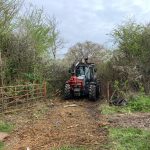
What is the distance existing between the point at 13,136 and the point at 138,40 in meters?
14.4

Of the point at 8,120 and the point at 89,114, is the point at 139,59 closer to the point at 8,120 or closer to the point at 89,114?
the point at 89,114

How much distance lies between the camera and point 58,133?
1269cm

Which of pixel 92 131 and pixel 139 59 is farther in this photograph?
pixel 139 59

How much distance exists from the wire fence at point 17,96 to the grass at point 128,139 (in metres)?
7.02

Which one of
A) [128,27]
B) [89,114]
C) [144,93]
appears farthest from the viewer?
[128,27]

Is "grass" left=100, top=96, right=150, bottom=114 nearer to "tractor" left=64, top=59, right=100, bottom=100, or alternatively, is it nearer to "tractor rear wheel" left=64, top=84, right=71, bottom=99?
"tractor" left=64, top=59, right=100, bottom=100

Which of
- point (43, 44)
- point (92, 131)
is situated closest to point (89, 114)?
point (92, 131)

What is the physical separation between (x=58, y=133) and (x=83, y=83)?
487 inches

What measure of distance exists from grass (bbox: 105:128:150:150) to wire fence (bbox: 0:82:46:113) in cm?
702

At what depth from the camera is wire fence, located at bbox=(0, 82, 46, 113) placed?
59.7 ft

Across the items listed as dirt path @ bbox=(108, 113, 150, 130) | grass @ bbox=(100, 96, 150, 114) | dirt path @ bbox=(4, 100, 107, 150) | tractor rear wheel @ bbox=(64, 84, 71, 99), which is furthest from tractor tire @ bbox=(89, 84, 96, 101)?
dirt path @ bbox=(108, 113, 150, 130)

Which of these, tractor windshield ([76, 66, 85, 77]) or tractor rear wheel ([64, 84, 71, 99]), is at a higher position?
tractor windshield ([76, 66, 85, 77])

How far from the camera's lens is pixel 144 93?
75.0 feet

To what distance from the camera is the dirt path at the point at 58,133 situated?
11008mm
